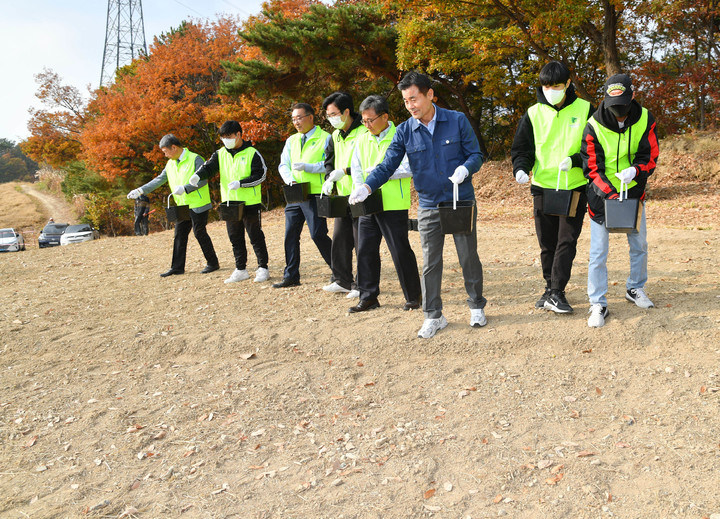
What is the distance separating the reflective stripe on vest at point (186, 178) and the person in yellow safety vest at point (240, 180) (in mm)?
297

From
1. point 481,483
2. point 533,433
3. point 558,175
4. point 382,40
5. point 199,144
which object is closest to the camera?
point 481,483

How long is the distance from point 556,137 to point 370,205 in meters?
1.63

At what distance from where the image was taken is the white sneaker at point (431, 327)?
4547mm

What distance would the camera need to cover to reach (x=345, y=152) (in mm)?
5684

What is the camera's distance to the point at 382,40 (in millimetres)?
16312

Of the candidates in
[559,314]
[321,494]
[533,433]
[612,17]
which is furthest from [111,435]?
[612,17]

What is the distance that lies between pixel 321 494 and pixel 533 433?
4.10ft

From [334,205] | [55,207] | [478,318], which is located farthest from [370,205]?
[55,207]

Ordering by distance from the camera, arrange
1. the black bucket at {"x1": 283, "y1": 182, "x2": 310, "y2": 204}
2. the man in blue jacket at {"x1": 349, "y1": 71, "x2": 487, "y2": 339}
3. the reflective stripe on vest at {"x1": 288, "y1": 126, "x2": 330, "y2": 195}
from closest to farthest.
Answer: the man in blue jacket at {"x1": 349, "y1": 71, "x2": 487, "y2": 339} → the black bucket at {"x1": 283, "y1": 182, "x2": 310, "y2": 204} → the reflective stripe on vest at {"x1": 288, "y1": 126, "x2": 330, "y2": 195}

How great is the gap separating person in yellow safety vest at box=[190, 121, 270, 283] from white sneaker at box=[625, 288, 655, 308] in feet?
13.6

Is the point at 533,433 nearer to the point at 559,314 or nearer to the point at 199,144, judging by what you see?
the point at 559,314

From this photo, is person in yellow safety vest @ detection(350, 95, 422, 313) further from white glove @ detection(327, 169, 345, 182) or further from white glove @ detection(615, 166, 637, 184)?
white glove @ detection(615, 166, 637, 184)

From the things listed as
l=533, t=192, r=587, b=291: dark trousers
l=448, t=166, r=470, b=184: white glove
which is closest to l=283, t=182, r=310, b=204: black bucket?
l=448, t=166, r=470, b=184: white glove

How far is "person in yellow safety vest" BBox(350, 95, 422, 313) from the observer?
16.3 feet
